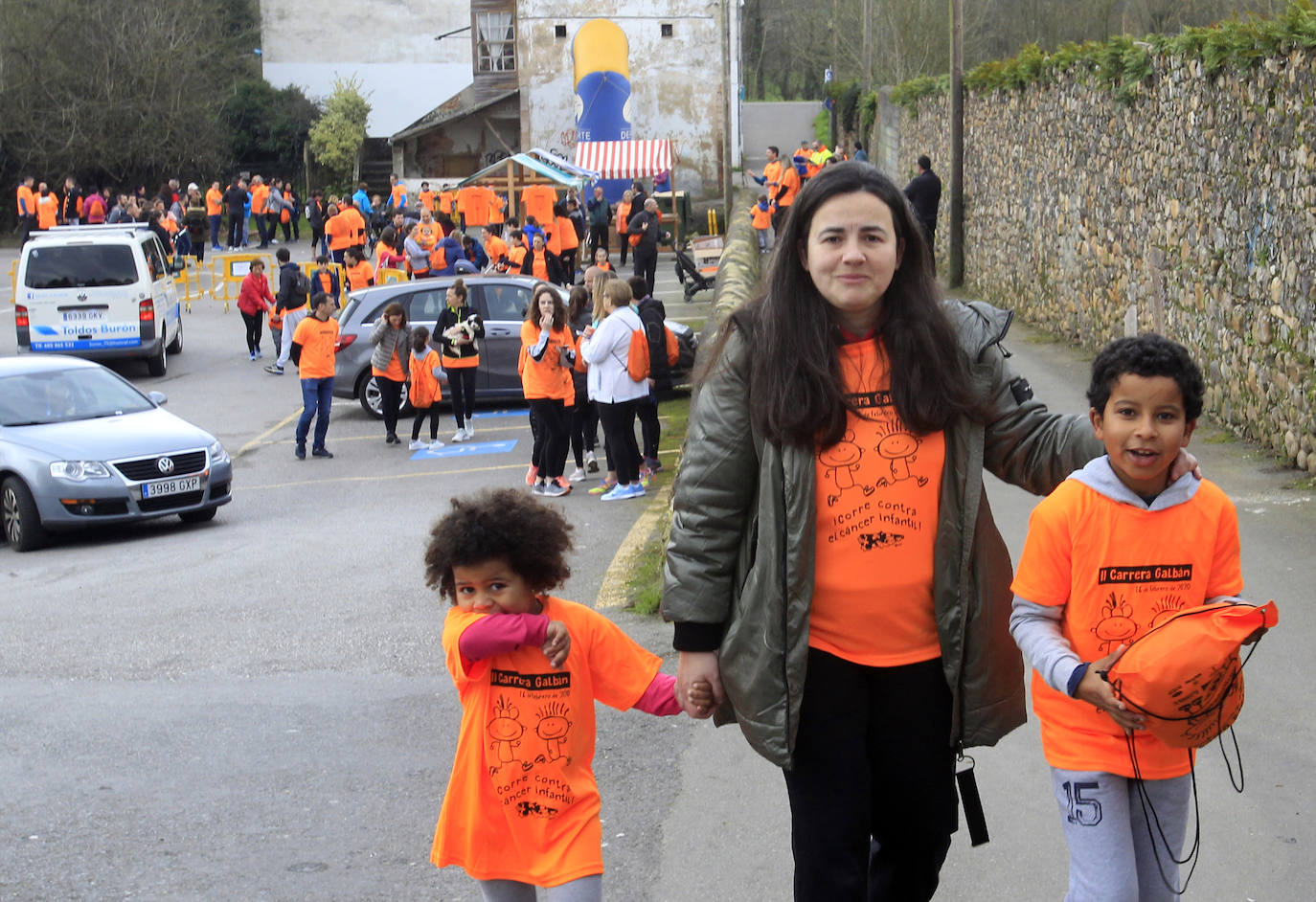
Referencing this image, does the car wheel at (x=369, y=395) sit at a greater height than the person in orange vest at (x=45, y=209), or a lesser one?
lesser

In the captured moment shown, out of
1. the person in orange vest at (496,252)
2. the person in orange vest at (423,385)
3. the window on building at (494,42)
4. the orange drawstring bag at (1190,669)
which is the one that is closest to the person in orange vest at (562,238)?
the person in orange vest at (496,252)

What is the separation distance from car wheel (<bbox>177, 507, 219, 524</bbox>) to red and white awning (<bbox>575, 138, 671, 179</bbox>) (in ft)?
97.0

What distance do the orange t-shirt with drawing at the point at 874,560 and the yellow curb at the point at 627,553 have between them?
5.22 metres

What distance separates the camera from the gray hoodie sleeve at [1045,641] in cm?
296

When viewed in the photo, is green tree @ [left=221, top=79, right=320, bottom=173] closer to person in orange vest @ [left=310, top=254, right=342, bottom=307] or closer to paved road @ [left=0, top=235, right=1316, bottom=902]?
person in orange vest @ [left=310, top=254, right=342, bottom=307]

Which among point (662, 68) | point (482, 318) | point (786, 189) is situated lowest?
point (482, 318)

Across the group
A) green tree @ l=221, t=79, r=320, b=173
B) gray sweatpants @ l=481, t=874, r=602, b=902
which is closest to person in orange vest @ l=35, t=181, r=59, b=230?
green tree @ l=221, t=79, r=320, b=173

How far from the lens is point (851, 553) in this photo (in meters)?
3.01

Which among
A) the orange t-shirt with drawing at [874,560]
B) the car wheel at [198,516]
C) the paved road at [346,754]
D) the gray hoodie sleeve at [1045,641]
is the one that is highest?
the orange t-shirt with drawing at [874,560]

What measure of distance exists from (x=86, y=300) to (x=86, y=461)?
985 centimetres

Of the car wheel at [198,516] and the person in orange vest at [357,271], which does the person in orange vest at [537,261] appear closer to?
the person in orange vest at [357,271]

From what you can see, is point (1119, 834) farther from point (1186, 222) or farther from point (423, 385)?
point (423, 385)

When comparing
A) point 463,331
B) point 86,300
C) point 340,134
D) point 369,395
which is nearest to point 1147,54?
point 463,331

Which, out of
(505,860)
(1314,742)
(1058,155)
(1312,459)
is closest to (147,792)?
(505,860)
